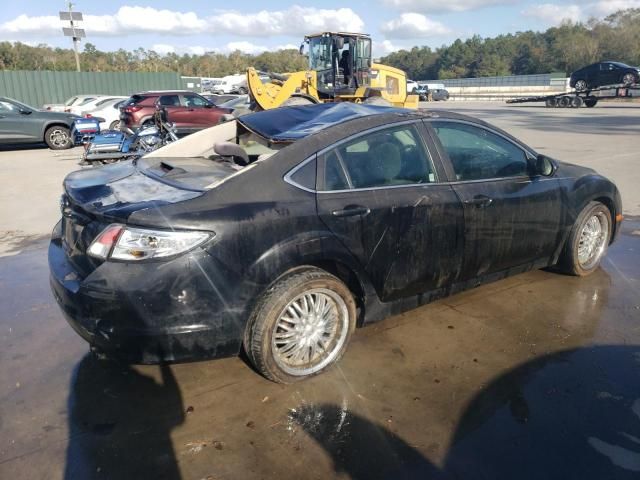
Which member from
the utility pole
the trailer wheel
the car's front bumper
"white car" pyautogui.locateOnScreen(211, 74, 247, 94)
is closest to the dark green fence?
the utility pole

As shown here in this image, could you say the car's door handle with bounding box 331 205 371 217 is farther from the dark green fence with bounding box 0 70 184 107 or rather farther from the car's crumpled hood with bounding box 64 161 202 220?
the dark green fence with bounding box 0 70 184 107

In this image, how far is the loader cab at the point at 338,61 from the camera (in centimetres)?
1588

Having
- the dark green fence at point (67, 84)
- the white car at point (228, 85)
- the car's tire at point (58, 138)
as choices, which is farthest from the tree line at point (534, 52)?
the car's tire at point (58, 138)

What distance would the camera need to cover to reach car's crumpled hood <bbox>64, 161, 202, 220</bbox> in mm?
2764

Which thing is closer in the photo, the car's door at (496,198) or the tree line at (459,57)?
the car's door at (496,198)

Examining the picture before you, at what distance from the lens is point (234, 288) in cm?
275

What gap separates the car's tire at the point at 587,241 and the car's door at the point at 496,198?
0.32 meters

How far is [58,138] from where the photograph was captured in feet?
50.5

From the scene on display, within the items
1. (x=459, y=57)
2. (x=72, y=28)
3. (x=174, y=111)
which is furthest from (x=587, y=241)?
(x=459, y=57)

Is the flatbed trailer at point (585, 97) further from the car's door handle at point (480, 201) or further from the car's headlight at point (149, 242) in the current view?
the car's headlight at point (149, 242)

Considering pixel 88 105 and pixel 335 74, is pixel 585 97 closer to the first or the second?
pixel 335 74

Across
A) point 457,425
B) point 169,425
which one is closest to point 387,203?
point 457,425

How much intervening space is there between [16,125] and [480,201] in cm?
1520

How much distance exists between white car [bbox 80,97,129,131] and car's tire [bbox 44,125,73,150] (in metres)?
2.89
